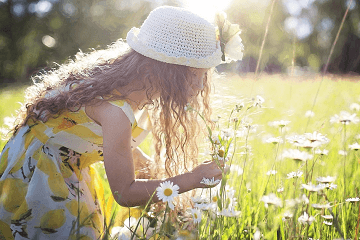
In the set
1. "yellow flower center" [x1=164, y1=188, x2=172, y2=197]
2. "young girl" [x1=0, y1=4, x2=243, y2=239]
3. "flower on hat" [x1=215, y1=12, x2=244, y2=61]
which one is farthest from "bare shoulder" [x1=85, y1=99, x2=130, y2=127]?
"flower on hat" [x1=215, y1=12, x2=244, y2=61]

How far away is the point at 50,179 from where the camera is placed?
56.9 inches

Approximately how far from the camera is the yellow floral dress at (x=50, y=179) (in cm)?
140

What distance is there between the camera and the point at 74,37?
17531 millimetres

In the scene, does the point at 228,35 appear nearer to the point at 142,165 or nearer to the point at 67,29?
the point at 142,165

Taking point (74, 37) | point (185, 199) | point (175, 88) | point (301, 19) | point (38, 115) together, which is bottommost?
point (185, 199)

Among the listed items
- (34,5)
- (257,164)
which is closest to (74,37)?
(34,5)

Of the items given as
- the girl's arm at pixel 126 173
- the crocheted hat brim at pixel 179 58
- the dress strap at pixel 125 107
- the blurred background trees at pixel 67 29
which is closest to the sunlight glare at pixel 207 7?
the crocheted hat brim at pixel 179 58

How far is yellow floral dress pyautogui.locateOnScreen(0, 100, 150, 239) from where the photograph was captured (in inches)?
55.0

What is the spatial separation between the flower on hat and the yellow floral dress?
51cm

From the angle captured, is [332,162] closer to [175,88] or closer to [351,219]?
A: [351,219]

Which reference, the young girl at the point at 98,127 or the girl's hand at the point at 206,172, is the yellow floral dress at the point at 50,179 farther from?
the girl's hand at the point at 206,172

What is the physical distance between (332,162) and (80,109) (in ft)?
5.39

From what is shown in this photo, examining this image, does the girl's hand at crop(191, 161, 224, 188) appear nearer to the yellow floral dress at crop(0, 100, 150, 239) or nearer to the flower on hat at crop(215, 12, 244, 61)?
the yellow floral dress at crop(0, 100, 150, 239)

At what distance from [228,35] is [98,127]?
0.72 meters
